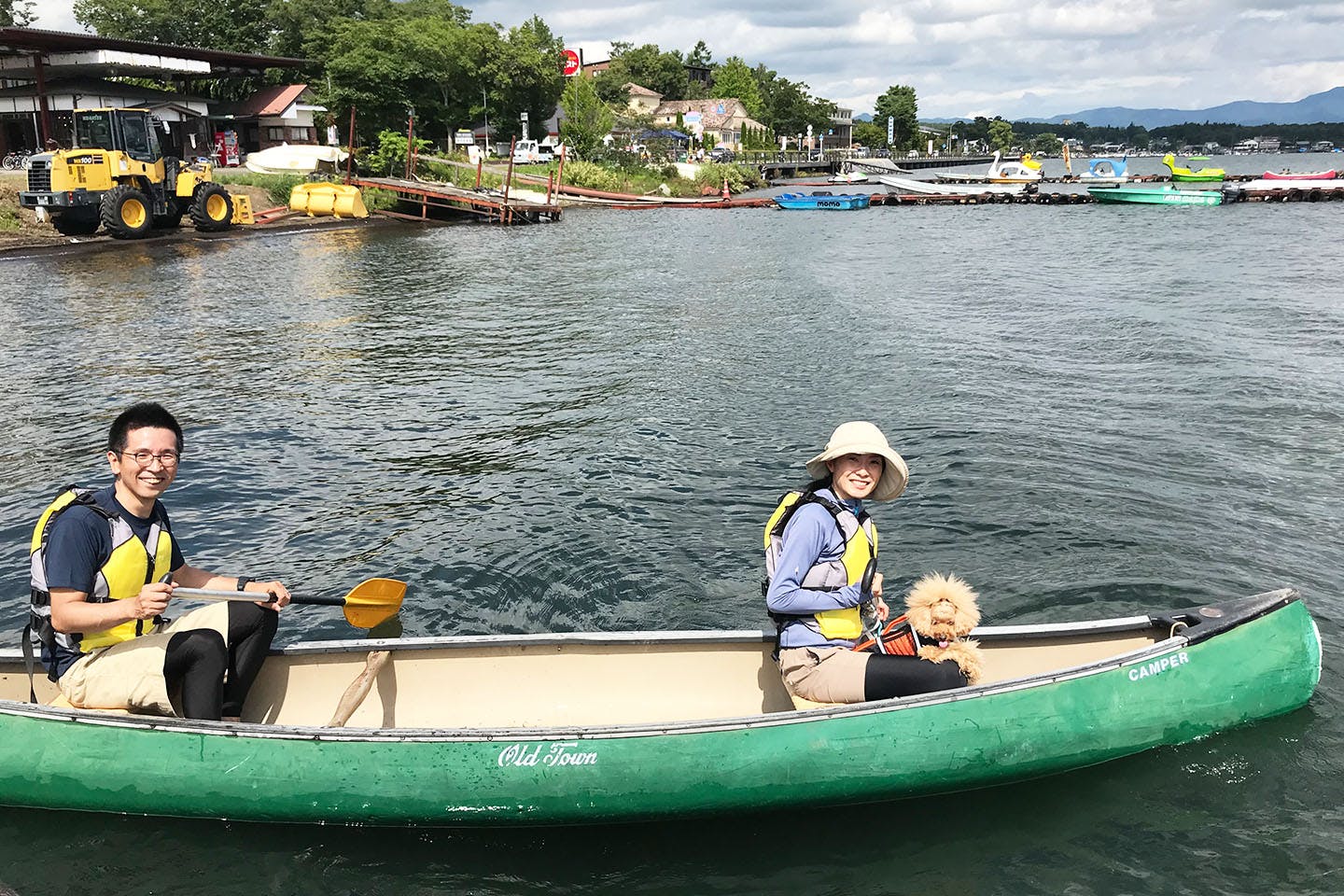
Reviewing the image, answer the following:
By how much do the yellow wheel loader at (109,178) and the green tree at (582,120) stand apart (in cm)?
4765

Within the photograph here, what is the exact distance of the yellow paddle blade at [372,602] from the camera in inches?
294

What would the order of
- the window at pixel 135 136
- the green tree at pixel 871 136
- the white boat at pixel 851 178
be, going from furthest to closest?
the green tree at pixel 871 136, the white boat at pixel 851 178, the window at pixel 135 136

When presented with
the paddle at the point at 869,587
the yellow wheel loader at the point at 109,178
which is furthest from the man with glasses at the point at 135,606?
the yellow wheel loader at the point at 109,178

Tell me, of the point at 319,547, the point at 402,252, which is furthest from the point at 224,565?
the point at 402,252

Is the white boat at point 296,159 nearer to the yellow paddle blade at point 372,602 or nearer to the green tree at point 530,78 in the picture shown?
the green tree at point 530,78

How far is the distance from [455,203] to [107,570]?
1843 inches

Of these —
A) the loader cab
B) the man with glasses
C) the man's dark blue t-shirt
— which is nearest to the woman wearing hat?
the man with glasses

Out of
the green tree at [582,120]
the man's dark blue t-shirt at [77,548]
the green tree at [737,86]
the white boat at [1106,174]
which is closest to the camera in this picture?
the man's dark blue t-shirt at [77,548]

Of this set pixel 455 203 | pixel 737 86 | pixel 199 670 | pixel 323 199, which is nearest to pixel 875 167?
pixel 737 86

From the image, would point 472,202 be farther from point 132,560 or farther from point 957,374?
point 132,560

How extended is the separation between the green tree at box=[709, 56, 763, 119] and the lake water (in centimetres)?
10833

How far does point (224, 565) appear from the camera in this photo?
32.4 feet

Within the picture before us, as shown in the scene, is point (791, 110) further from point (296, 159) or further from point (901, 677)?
point (901, 677)

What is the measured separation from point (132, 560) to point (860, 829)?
464 cm
